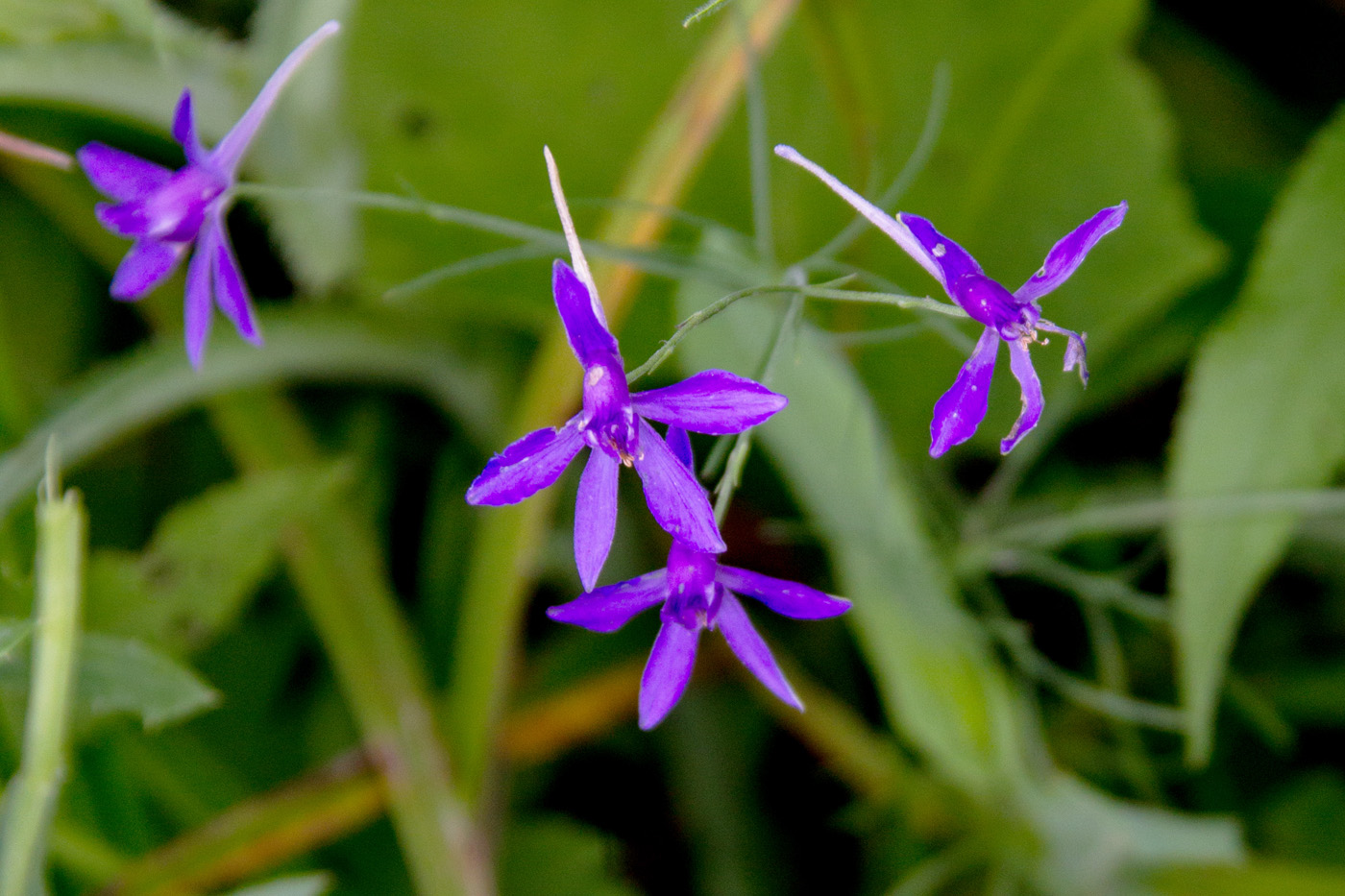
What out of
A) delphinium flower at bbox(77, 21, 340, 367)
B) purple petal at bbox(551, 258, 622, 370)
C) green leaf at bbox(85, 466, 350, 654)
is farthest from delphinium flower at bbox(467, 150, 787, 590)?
green leaf at bbox(85, 466, 350, 654)

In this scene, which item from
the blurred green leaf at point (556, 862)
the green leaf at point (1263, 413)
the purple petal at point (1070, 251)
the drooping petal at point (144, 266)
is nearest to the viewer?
the purple petal at point (1070, 251)

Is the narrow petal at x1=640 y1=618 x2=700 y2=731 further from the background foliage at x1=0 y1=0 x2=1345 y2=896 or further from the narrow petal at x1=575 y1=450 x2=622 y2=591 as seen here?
the background foliage at x1=0 y1=0 x2=1345 y2=896

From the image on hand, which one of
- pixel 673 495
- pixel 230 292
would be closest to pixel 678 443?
pixel 673 495

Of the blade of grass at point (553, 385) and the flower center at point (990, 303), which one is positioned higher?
the blade of grass at point (553, 385)

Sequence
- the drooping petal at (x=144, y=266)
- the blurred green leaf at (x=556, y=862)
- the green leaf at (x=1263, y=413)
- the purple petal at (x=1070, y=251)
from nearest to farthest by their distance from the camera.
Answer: the purple petal at (x=1070, y=251) → the drooping petal at (x=144, y=266) → the green leaf at (x=1263, y=413) → the blurred green leaf at (x=556, y=862)

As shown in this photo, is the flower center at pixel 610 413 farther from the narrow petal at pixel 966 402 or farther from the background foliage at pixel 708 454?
the background foliage at pixel 708 454

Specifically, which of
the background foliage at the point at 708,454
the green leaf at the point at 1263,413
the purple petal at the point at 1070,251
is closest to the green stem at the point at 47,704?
the background foliage at the point at 708,454
